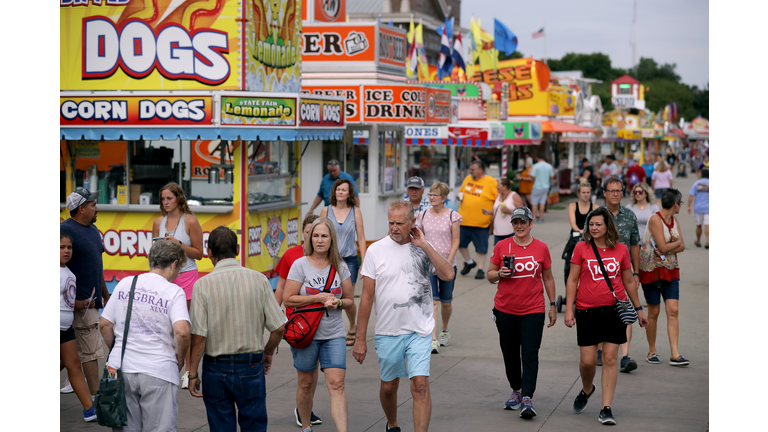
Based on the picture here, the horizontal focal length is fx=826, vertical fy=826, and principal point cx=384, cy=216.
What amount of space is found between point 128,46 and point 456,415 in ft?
21.6

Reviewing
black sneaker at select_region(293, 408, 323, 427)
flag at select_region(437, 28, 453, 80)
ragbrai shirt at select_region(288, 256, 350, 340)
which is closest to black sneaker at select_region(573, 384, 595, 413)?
black sneaker at select_region(293, 408, 323, 427)

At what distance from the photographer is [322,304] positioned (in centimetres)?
542

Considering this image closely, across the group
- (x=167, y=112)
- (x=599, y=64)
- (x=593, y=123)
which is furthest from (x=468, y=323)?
(x=599, y=64)

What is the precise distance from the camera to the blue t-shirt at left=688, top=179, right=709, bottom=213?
618 inches

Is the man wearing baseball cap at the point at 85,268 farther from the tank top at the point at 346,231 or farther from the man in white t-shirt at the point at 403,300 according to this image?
the tank top at the point at 346,231

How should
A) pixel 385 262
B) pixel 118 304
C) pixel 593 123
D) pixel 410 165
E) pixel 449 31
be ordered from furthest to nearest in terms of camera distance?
pixel 593 123 → pixel 449 31 → pixel 410 165 → pixel 385 262 → pixel 118 304

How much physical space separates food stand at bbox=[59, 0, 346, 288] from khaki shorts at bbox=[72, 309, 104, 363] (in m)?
4.08

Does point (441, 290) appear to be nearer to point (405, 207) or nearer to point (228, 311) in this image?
point (405, 207)

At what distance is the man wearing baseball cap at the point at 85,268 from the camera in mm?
6094

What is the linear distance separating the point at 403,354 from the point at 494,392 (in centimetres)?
187

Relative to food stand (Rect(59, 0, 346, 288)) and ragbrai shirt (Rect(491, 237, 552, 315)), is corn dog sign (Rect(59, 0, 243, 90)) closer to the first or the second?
food stand (Rect(59, 0, 346, 288))

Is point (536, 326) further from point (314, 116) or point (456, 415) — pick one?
point (314, 116)

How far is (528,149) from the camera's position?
31219 millimetres

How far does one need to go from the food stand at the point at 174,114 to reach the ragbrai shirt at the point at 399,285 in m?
5.08
